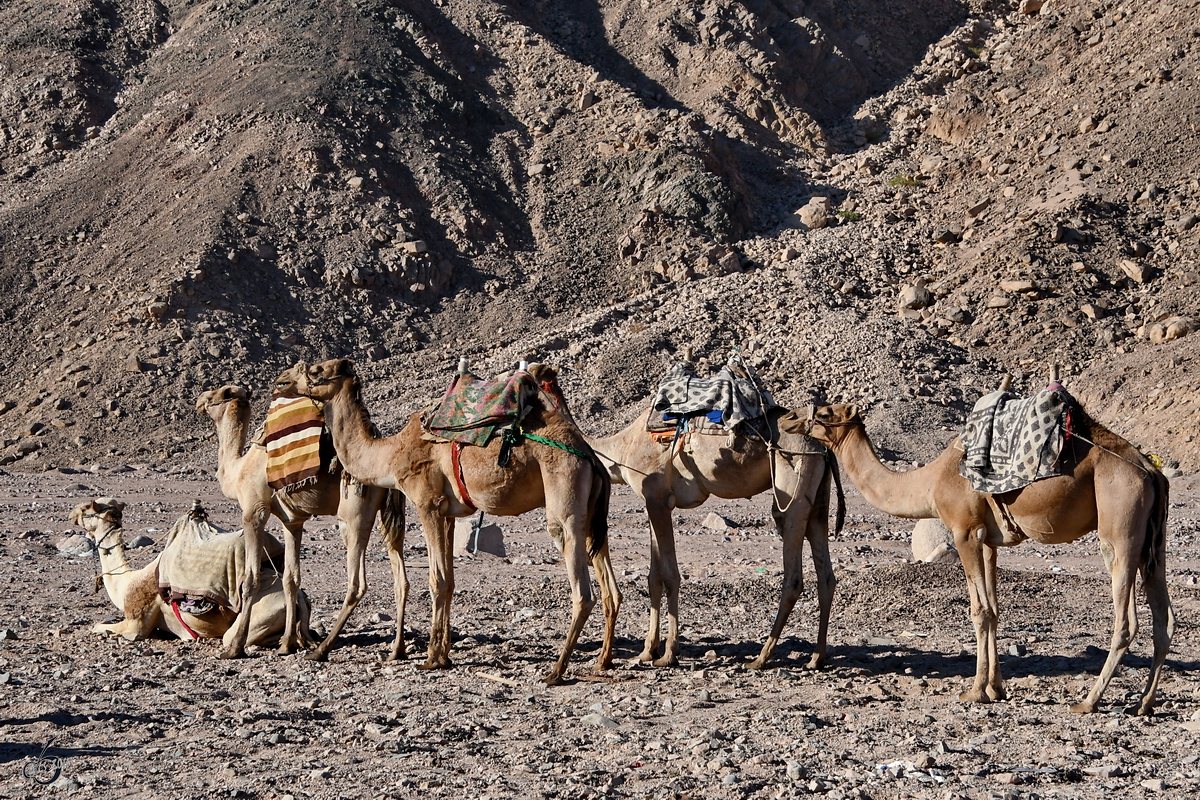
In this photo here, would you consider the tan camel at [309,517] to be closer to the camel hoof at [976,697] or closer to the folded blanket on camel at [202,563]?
the folded blanket on camel at [202,563]

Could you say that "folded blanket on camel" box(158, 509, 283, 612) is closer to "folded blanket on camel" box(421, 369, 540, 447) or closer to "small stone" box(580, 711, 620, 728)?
"folded blanket on camel" box(421, 369, 540, 447)

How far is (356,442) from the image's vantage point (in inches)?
389

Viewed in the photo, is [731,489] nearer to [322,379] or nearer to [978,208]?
[322,379]

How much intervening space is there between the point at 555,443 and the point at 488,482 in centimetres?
59

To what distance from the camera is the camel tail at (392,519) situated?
33.5 ft

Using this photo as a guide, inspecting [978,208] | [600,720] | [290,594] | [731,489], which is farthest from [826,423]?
[978,208]

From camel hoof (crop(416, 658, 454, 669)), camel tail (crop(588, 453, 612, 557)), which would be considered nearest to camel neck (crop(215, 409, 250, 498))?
camel hoof (crop(416, 658, 454, 669))

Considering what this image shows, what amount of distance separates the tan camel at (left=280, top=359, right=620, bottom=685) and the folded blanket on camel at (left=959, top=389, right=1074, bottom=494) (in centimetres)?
266

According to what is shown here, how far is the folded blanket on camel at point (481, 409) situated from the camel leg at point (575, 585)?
0.86 m

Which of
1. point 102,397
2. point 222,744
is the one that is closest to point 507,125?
point 102,397

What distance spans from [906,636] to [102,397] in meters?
24.2

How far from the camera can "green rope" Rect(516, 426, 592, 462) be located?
30.2 ft

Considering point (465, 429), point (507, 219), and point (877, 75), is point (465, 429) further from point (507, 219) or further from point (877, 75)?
point (877, 75)

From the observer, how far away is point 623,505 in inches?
825
